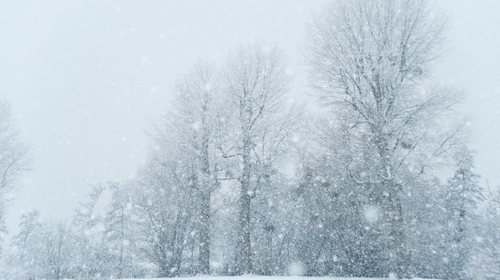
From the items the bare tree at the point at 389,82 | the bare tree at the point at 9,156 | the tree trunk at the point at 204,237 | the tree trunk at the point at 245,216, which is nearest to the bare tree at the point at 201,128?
the tree trunk at the point at 204,237

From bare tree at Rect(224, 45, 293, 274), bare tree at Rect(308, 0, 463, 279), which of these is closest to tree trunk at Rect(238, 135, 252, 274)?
bare tree at Rect(224, 45, 293, 274)

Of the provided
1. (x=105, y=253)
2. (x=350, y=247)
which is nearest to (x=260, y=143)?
(x=350, y=247)

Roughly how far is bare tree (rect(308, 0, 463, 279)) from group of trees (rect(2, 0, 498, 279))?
41 millimetres

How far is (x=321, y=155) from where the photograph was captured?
471 inches

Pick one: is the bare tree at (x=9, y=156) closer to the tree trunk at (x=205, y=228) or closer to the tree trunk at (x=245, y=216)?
the tree trunk at (x=205, y=228)

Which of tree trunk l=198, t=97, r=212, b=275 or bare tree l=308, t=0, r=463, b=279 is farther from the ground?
bare tree l=308, t=0, r=463, b=279

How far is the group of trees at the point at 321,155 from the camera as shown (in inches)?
350

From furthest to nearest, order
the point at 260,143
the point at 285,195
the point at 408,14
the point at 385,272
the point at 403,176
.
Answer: the point at 285,195 < the point at 260,143 < the point at 403,176 < the point at 408,14 < the point at 385,272

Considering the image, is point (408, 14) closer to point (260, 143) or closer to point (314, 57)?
point (314, 57)

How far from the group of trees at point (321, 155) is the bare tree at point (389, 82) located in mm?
41

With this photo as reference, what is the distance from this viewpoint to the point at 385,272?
843cm

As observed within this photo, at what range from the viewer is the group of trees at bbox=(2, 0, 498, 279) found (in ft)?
29.1

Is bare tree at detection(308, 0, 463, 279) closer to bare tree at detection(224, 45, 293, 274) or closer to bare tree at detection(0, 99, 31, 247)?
bare tree at detection(224, 45, 293, 274)

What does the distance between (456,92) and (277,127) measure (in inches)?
238
